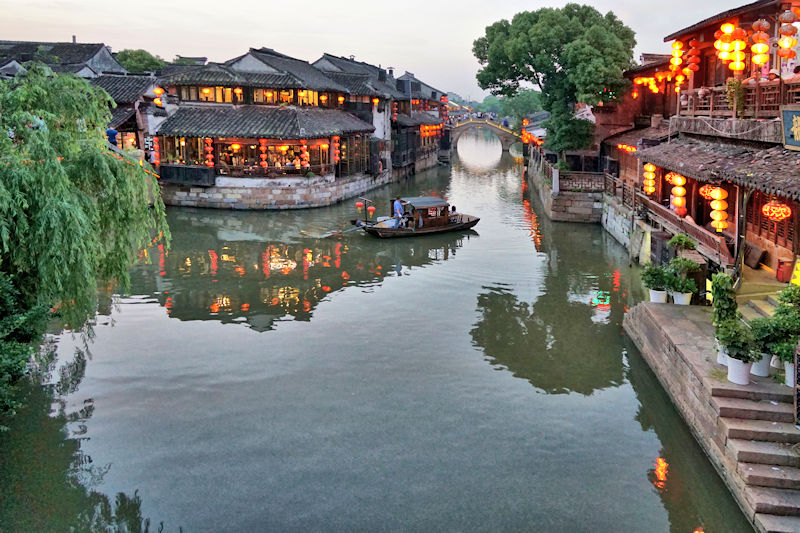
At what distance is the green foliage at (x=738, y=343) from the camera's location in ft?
31.5

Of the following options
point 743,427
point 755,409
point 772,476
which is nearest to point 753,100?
point 755,409

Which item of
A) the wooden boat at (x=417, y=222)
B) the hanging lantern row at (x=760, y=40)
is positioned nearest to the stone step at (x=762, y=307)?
the hanging lantern row at (x=760, y=40)

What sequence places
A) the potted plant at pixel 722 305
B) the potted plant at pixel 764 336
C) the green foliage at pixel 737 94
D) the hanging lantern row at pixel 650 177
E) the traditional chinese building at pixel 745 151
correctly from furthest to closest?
the hanging lantern row at pixel 650 177
the green foliage at pixel 737 94
the traditional chinese building at pixel 745 151
the potted plant at pixel 722 305
the potted plant at pixel 764 336

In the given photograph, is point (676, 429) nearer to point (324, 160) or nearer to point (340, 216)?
point (340, 216)

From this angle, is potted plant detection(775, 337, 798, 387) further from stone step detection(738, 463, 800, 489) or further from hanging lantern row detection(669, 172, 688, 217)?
hanging lantern row detection(669, 172, 688, 217)

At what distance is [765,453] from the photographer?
8.66 m

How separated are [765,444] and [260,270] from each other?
1754 cm

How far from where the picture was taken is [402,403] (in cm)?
1242

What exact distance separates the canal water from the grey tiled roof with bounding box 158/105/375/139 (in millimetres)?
15504

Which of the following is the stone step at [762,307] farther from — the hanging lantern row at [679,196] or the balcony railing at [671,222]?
the hanging lantern row at [679,196]

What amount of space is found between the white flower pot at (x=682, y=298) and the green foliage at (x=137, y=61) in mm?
68518

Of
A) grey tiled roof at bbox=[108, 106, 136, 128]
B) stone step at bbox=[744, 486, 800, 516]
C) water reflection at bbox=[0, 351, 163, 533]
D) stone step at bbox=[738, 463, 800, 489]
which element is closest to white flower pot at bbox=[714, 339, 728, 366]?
stone step at bbox=[738, 463, 800, 489]

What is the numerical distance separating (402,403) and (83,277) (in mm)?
6167

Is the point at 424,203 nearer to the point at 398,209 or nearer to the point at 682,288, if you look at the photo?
the point at 398,209
